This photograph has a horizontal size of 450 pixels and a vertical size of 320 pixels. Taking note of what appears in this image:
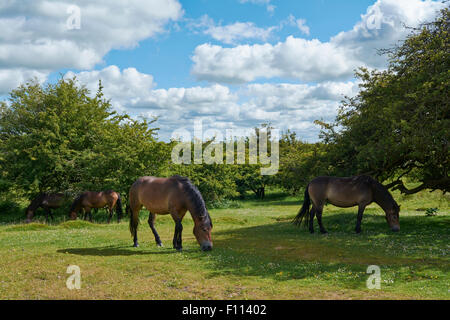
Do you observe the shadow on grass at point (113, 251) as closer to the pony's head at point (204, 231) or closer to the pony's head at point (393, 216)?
the pony's head at point (204, 231)

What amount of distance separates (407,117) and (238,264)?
9.18 m

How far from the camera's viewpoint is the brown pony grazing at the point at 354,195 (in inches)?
642

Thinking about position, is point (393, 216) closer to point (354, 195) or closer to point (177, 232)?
point (354, 195)

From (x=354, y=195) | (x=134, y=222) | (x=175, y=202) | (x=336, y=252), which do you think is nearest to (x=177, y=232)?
(x=175, y=202)

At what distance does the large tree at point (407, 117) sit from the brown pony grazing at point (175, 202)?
24.2ft

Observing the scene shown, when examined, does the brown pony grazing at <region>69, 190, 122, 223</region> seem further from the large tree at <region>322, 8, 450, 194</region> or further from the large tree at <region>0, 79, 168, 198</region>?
the large tree at <region>322, 8, 450, 194</region>

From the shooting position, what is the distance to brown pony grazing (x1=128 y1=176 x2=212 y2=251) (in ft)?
41.0

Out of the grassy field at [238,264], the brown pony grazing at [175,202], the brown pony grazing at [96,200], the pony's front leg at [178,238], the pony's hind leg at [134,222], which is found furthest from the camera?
the brown pony grazing at [96,200]

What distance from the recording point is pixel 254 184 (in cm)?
4312

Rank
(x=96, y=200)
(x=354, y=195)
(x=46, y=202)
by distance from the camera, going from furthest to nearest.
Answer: (x=46, y=202), (x=96, y=200), (x=354, y=195)

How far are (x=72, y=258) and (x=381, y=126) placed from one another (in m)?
12.9

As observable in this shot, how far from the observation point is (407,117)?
574 inches

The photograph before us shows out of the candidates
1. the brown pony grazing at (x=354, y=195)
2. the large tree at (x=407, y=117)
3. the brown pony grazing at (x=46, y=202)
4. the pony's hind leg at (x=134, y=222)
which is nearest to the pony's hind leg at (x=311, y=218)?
the brown pony grazing at (x=354, y=195)

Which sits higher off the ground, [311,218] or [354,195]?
[354,195]
